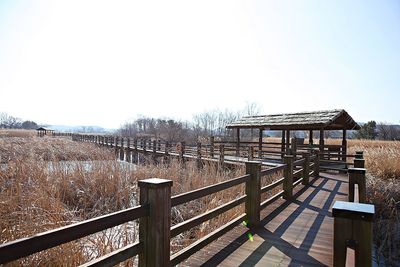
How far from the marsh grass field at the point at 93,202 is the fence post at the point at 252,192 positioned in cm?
67

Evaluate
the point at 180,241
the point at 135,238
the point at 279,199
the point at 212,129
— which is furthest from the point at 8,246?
the point at 212,129

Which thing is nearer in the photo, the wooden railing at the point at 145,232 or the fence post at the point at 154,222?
the wooden railing at the point at 145,232

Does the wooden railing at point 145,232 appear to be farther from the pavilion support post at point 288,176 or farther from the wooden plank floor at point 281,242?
the pavilion support post at point 288,176

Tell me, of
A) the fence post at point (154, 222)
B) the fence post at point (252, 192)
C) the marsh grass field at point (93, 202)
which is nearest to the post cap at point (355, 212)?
the fence post at point (154, 222)

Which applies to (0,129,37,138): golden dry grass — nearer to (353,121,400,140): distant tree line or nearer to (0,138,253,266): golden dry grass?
(0,138,253,266): golden dry grass

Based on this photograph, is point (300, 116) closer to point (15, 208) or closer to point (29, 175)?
point (29, 175)

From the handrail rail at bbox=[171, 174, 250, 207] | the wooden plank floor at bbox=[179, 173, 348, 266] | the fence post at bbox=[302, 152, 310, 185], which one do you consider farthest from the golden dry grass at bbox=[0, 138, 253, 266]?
the fence post at bbox=[302, 152, 310, 185]

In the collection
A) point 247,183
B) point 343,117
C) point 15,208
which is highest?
point 343,117

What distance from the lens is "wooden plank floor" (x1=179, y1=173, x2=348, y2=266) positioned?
12.4 feet

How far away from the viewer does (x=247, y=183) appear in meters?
4.99

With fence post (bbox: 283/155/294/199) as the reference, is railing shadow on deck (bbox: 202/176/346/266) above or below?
below

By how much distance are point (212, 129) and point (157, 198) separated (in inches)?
2220

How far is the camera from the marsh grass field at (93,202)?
3.90 meters

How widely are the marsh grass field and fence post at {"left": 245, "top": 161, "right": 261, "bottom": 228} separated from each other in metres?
0.67
